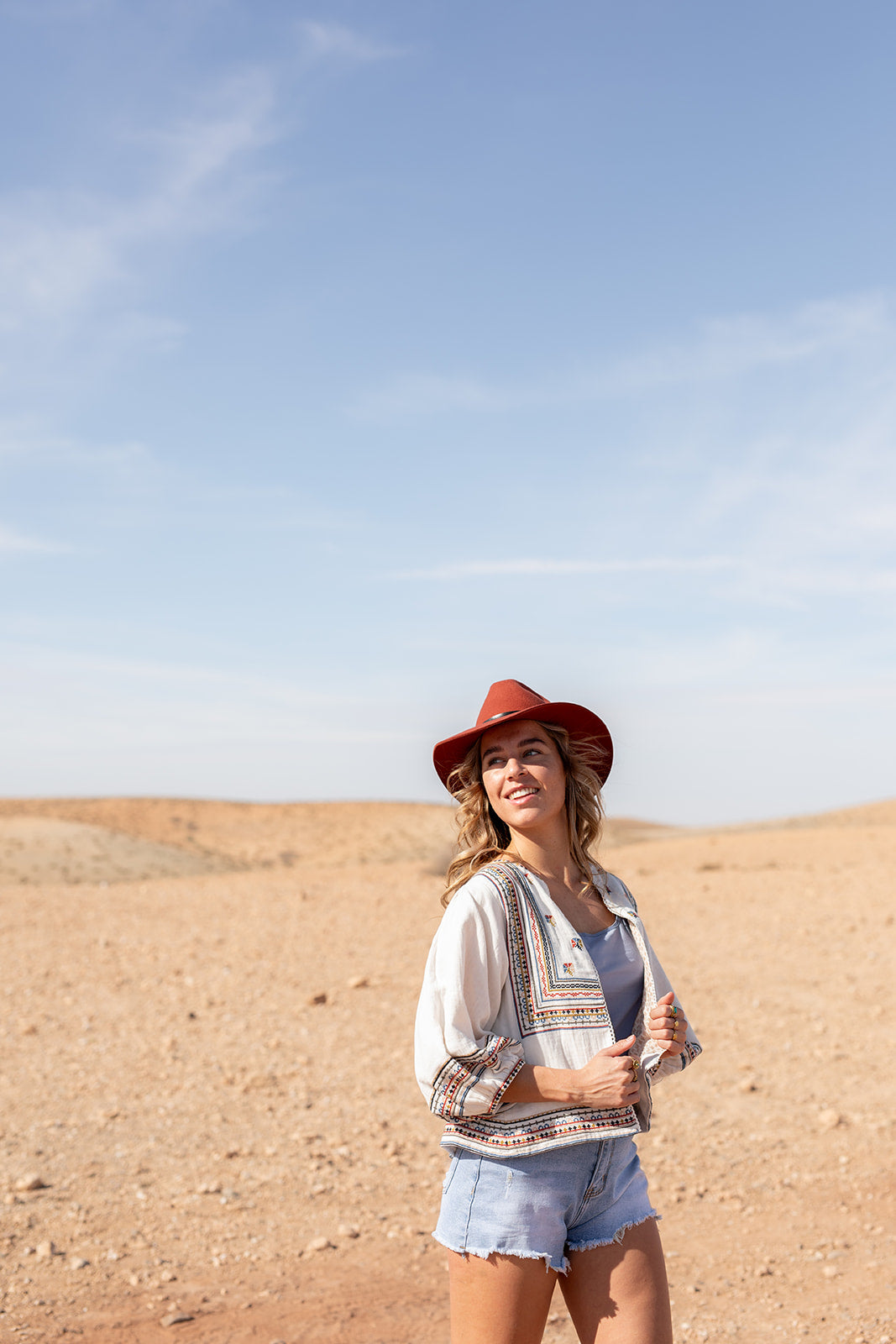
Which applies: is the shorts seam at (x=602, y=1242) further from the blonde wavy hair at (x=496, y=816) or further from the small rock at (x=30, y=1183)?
the small rock at (x=30, y=1183)

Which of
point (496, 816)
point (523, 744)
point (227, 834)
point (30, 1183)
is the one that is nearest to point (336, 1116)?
point (30, 1183)

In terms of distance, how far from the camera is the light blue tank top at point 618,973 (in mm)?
2871

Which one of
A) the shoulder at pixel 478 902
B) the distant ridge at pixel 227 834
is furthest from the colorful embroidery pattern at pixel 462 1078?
the distant ridge at pixel 227 834

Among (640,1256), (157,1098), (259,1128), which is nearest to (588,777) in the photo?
(640,1256)

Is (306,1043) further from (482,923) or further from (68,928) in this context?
(482,923)

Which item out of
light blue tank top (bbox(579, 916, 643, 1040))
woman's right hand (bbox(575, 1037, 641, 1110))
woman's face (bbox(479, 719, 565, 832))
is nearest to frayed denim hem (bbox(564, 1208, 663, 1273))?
woman's right hand (bbox(575, 1037, 641, 1110))

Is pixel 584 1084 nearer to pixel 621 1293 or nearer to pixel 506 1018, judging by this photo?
pixel 506 1018

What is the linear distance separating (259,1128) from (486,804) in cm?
516

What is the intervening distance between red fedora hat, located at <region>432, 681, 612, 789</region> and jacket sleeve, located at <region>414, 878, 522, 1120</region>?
19.5 inches

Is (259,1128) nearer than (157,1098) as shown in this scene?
Yes

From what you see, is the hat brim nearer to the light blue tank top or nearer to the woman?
the woman

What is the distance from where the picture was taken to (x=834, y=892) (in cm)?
1452

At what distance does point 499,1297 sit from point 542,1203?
0.23 m

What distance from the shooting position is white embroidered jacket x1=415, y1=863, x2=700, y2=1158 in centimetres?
257
